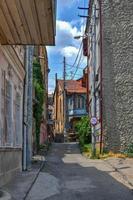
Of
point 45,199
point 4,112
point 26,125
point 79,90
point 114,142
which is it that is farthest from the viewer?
point 79,90

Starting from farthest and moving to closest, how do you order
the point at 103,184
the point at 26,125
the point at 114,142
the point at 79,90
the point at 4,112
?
the point at 79,90 → the point at 114,142 → the point at 26,125 → the point at 103,184 → the point at 4,112

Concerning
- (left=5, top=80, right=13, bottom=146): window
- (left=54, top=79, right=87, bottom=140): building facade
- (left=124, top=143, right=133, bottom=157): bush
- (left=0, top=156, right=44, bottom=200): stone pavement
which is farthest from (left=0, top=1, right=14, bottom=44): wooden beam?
(left=54, top=79, right=87, bottom=140): building facade

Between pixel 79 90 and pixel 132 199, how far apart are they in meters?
61.1

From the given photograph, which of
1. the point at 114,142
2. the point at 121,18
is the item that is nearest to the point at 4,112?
the point at 114,142

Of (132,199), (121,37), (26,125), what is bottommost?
(132,199)

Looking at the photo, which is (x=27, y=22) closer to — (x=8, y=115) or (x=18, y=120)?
(x=8, y=115)

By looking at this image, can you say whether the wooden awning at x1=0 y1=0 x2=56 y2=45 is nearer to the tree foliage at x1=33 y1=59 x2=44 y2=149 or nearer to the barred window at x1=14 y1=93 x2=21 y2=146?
the barred window at x1=14 y1=93 x2=21 y2=146

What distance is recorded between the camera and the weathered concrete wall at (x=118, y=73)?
30.5m

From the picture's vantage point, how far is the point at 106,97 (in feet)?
101

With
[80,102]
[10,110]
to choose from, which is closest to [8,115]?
[10,110]

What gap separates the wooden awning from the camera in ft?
36.1

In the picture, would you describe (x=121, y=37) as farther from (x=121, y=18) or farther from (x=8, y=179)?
(x=8, y=179)

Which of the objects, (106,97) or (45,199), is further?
(106,97)

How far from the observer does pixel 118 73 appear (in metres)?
31.0
